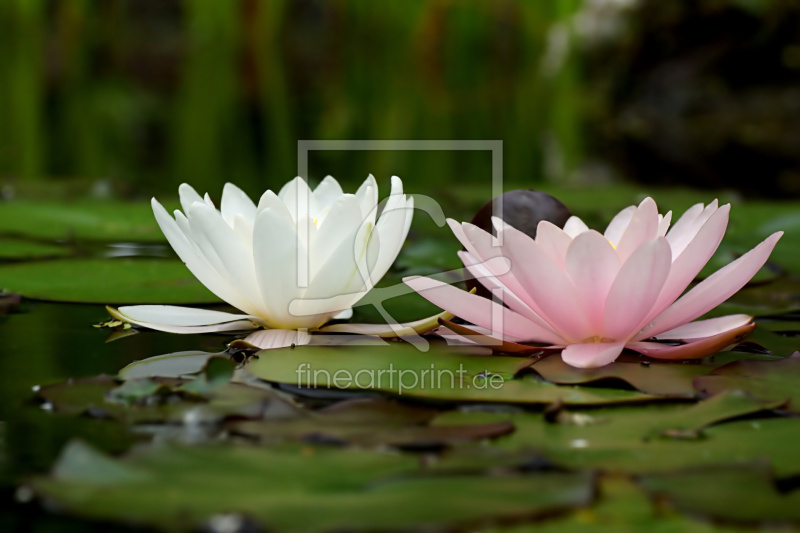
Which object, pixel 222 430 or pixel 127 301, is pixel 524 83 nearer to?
pixel 127 301

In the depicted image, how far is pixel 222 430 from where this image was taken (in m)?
0.71

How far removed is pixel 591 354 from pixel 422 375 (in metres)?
0.19

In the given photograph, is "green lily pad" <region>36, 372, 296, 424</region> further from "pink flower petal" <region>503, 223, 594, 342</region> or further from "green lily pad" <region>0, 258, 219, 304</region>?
"green lily pad" <region>0, 258, 219, 304</region>

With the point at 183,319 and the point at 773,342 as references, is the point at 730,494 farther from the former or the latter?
the point at 183,319

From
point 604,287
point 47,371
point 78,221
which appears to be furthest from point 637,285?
point 78,221

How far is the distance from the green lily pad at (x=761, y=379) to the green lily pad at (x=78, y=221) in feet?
4.77

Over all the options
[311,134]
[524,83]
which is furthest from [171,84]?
[524,83]

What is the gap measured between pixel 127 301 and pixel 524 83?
3.93 meters

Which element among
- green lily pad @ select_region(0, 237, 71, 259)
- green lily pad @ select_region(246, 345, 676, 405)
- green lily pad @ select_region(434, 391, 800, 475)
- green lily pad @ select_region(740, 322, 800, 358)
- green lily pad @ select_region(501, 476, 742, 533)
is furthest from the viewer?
green lily pad @ select_region(0, 237, 71, 259)

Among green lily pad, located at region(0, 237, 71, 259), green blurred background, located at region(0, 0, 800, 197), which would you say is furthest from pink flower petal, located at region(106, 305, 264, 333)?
green blurred background, located at region(0, 0, 800, 197)

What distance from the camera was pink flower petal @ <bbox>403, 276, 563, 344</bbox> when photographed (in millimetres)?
958

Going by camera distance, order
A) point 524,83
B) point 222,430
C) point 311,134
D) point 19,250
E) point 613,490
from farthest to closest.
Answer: point 524,83
point 311,134
point 19,250
point 222,430
point 613,490

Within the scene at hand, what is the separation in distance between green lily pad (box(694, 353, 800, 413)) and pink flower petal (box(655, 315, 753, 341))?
75 millimetres

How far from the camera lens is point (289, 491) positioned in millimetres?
592
